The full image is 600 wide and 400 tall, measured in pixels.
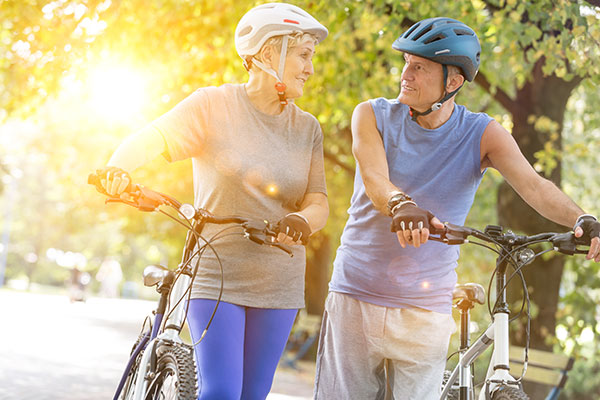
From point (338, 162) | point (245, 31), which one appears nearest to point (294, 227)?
point (245, 31)

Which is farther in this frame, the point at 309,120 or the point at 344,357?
the point at 309,120

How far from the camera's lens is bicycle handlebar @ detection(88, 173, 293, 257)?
9.78 ft

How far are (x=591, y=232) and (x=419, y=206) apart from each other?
2.44 ft

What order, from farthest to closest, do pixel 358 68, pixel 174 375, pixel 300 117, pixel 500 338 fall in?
pixel 358 68
pixel 300 117
pixel 174 375
pixel 500 338

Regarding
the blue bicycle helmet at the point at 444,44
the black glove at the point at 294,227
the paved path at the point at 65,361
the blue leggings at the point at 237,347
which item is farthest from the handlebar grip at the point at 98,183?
the paved path at the point at 65,361

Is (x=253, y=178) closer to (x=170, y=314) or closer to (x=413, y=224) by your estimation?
(x=170, y=314)

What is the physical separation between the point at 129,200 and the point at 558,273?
8004mm

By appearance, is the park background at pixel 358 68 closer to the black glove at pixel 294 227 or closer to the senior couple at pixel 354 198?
the senior couple at pixel 354 198

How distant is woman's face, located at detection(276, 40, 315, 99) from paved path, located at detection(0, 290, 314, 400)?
6.21 metres

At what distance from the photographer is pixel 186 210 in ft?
10.6

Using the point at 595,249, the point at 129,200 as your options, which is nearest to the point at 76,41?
the point at 129,200

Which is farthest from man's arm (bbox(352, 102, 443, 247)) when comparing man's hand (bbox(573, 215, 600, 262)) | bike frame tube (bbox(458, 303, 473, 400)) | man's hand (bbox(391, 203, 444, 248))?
bike frame tube (bbox(458, 303, 473, 400))

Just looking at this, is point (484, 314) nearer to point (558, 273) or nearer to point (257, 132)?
point (558, 273)

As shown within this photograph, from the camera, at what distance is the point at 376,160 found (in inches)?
131
